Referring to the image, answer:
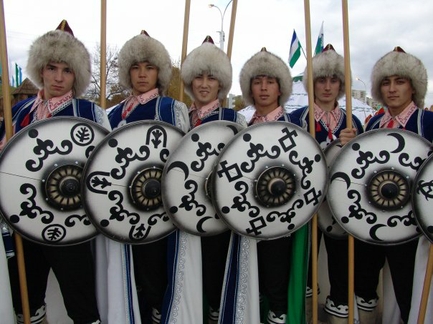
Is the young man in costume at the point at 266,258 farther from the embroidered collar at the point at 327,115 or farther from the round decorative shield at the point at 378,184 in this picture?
the round decorative shield at the point at 378,184

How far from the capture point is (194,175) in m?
1.85

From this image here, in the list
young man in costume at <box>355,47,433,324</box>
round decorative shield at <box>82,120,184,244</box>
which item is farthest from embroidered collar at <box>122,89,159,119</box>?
young man in costume at <box>355,47,433,324</box>

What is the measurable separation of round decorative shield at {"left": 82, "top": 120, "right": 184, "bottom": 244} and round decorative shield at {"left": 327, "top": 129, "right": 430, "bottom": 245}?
0.89 meters

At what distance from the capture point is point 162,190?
5.95 feet

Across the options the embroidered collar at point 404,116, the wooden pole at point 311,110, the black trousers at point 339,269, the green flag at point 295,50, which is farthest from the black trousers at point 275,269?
the green flag at point 295,50

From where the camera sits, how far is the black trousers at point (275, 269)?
2.15 m

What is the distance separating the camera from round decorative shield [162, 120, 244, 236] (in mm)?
1812

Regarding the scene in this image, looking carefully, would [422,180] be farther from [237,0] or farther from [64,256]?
[64,256]

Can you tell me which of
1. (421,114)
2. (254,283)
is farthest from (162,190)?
(421,114)

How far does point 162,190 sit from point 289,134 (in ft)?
2.28

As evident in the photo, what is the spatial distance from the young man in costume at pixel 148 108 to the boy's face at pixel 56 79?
374 mm

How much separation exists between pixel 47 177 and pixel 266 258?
125 centimetres

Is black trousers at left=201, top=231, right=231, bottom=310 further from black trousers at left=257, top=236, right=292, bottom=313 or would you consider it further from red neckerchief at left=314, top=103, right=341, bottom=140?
red neckerchief at left=314, top=103, right=341, bottom=140

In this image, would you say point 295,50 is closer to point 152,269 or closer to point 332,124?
point 332,124
